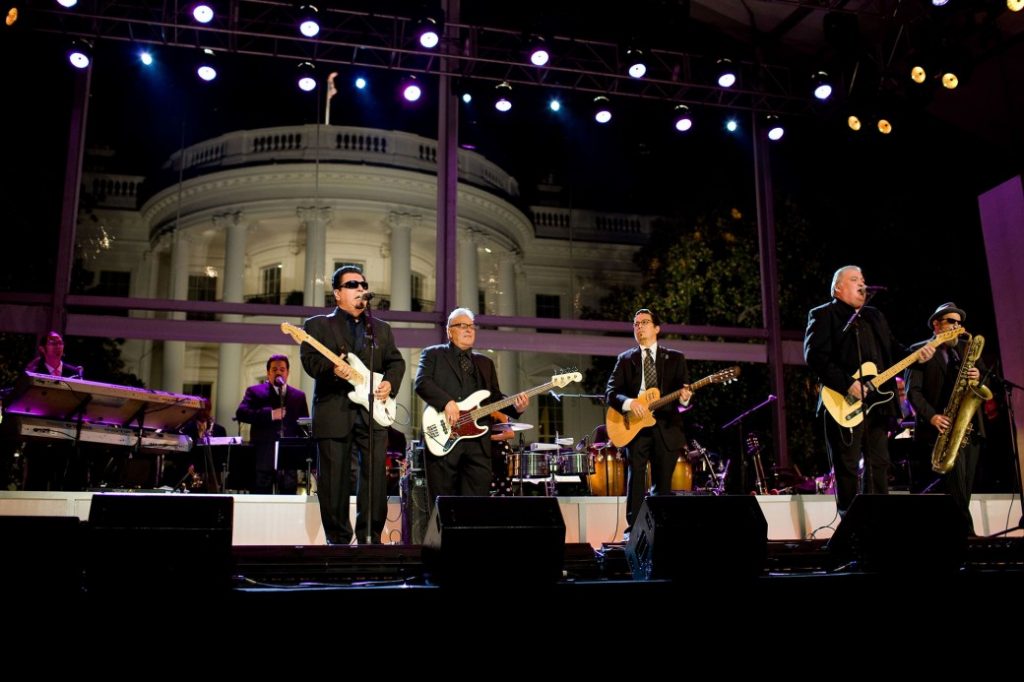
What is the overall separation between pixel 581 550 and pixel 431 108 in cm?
883

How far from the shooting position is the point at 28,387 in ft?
23.6

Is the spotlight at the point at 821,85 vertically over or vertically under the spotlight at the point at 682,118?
over

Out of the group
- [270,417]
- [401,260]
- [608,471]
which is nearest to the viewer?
[270,417]

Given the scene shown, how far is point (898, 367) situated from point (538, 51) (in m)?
6.21

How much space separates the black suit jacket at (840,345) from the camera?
273 inches

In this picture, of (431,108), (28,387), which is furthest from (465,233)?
(28,387)

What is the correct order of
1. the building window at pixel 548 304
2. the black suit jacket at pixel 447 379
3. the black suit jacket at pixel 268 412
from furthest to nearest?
the building window at pixel 548 304 < the black suit jacket at pixel 268 412 < the black suit jacket at pixel 447 379

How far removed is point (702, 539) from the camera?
4.07 metres

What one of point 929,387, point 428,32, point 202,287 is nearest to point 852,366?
point 929,387

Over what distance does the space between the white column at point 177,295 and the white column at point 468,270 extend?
A: 7.80 metres

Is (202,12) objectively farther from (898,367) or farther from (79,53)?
(898,367)

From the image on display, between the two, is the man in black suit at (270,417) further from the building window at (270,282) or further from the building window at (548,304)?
the building window at (548,304)

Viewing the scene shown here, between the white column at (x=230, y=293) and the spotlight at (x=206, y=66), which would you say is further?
the white column at (x=230, y=293)

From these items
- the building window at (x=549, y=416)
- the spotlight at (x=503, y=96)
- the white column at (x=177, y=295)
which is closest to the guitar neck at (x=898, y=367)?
the spotlight at (x=503, y=96)
